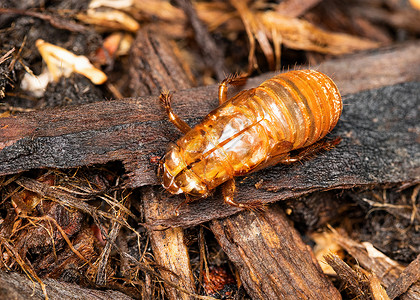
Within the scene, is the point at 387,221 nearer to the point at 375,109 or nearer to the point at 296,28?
the point at 375,109

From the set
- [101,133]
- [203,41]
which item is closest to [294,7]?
[203,41]

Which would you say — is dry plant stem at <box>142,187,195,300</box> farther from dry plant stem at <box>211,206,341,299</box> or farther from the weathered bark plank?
dry plant stem at <box>211,206,341,299</box>

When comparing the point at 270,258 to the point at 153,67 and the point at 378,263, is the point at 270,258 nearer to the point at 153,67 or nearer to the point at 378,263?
the point at 378,263

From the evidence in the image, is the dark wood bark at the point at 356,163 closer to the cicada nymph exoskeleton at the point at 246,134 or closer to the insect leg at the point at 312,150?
the insect leg at the point at 312,150

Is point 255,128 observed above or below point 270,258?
above

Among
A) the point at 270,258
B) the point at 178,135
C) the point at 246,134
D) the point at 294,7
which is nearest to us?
the point at 246,134

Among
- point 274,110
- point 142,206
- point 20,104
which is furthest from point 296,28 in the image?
point 20,104

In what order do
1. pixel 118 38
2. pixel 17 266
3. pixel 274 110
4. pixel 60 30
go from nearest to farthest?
pixel 17 266 → pixel 274 110 → pixel 60 30 → pixel 118 38
